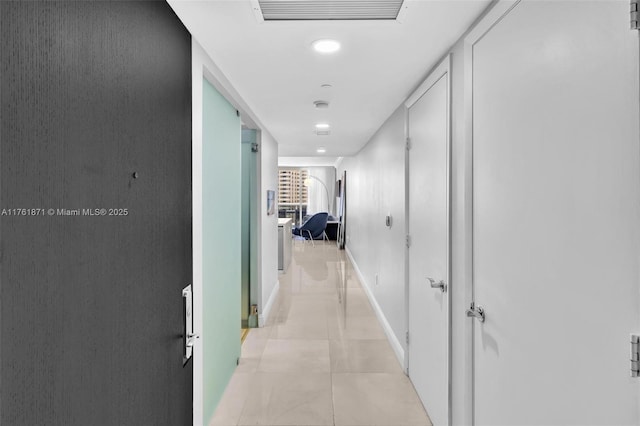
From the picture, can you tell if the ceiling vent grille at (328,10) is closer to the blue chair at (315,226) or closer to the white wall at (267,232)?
the white wall at (267,232)

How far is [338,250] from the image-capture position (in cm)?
906

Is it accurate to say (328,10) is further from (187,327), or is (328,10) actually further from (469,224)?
(187,327)

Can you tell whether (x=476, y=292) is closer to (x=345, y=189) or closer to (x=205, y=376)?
(x=205, y=376)

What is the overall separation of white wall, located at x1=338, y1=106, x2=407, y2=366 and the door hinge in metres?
2.04

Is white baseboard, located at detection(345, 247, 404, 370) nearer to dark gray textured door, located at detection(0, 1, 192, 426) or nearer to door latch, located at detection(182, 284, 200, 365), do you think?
door latch, located at detection(182, 284, 200, 365)

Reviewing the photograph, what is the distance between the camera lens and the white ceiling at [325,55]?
1.41 m

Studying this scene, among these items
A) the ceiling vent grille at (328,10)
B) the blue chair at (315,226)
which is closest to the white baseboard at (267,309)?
the ceiling vent grille at (328,10)

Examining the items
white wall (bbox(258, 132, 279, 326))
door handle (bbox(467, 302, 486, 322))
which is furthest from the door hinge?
white wall (bbox(258, 132, 279, 326))

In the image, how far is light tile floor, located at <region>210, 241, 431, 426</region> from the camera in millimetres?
2180

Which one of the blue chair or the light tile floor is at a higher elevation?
the blue chair

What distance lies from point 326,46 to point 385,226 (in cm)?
231

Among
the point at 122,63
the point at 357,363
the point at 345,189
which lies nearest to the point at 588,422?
the point at 122,63

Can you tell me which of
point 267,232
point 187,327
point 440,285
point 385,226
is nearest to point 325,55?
point 440,285

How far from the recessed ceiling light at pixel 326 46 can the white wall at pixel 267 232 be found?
205 cm
